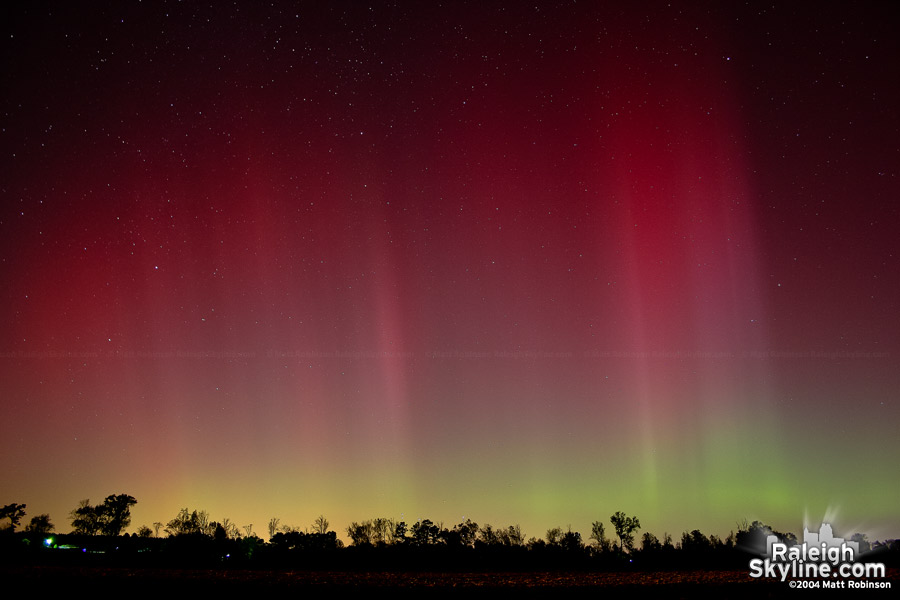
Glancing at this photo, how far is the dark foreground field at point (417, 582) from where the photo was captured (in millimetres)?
16031

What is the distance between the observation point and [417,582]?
1875cm

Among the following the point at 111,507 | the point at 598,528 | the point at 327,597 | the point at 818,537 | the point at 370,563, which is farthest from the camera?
the point at 598,528

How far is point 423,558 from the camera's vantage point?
3181cm

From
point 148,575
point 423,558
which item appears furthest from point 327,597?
point 423,558

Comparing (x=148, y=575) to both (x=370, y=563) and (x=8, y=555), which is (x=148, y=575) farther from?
(x=8, y=555)

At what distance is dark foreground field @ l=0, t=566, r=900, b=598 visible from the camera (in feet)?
52.6

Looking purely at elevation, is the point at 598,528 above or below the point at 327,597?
below

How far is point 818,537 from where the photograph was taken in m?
22.1

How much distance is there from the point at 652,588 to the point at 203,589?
1245 centimetres

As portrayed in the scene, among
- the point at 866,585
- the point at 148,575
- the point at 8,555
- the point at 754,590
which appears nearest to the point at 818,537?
the point at 866,585

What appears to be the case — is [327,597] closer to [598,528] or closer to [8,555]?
[8,555]

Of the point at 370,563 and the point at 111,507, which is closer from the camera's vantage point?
the point at 370,563

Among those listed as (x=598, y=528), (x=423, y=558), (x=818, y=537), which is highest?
(x=818, y=537)

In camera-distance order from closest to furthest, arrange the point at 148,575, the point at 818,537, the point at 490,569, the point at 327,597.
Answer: the point at 327,597 → the point at 148,575 → the point at 818,537 → the point at 490,569
